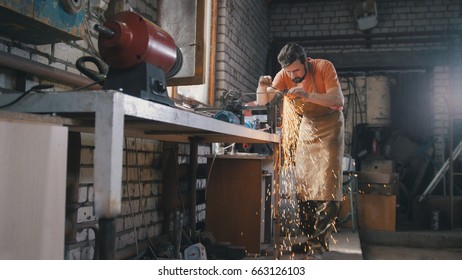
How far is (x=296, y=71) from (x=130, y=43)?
1718 mm

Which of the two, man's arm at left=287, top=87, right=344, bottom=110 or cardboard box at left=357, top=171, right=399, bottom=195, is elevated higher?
man's arm at left=287, top=87, right=344, bottom=110

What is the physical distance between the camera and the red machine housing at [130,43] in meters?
1.34

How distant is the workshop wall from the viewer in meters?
5.60

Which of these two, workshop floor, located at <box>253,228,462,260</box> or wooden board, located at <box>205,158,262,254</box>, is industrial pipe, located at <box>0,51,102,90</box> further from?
workshop floor, located at <box>253,228,462,260</box>

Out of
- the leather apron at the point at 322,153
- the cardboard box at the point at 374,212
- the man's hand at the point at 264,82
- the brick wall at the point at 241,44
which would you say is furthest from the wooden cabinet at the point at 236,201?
the cardboard box at the point at 374,212

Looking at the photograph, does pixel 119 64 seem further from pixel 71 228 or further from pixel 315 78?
pixel 315 78

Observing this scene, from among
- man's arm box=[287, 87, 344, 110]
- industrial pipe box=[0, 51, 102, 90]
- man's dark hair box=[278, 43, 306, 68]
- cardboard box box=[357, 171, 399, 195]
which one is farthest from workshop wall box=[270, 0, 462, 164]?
industrial pipe box=[0, 51, 102, 90]

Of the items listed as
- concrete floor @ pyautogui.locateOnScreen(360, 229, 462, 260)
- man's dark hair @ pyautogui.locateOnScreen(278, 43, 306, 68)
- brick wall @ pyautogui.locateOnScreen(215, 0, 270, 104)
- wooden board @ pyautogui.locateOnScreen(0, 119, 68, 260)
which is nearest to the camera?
wooden board @ pyautogui.locateOnScreen(0, 119, 68, 260)

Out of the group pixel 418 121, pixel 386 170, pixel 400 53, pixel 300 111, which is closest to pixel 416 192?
pixel 386 170

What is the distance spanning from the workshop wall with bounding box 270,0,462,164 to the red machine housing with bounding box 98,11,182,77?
15.0 feet

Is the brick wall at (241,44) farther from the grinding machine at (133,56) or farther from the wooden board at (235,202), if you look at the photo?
the grinding machine at (133,56)

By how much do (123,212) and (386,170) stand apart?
3.89 m

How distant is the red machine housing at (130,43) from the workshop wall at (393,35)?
456 centimetres

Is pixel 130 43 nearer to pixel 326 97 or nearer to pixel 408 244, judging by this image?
pixel 326 97
